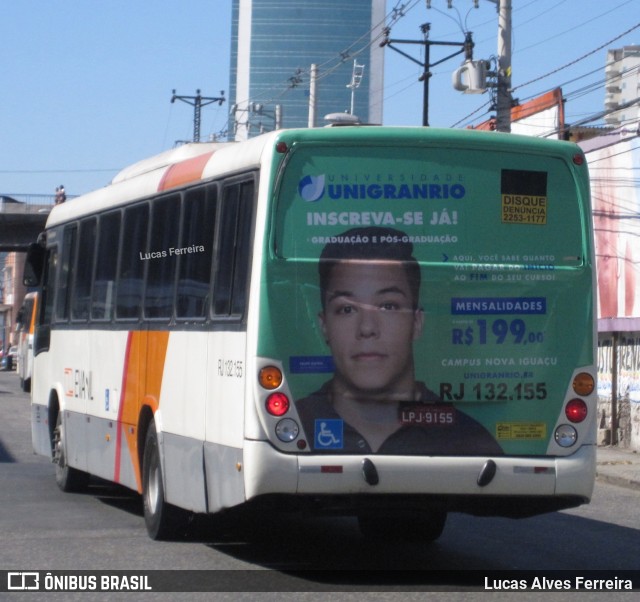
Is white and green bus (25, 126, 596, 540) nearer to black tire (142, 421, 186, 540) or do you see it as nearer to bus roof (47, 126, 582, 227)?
bus roof (47, 126, 582, 227)

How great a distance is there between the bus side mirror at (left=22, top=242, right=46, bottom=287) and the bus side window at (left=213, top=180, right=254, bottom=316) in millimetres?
6311

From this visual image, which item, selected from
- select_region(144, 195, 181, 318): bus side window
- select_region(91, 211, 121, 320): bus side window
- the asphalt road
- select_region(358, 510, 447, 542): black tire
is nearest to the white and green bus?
the asphalt road

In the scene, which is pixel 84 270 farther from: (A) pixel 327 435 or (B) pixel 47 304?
(A) pixel 327 435

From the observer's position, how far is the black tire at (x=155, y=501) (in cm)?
1094

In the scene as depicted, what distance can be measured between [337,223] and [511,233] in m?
1.23

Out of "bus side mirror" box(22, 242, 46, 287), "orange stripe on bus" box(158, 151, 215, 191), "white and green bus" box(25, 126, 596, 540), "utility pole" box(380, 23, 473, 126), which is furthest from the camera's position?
"utility pole" box(380, 23, 473, 126)

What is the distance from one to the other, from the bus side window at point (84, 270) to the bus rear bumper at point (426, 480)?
5.32 meters

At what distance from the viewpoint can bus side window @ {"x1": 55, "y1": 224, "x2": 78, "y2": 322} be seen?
14.5m

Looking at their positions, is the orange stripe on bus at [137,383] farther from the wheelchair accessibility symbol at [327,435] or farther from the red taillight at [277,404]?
the wheelchair accessibility symbol at [327,435]

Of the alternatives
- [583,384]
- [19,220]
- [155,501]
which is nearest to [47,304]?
[155,501]

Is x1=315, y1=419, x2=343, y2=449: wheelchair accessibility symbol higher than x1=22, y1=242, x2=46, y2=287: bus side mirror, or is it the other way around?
x1=22, y1=242, x2=46, y2=287: bus side mirror

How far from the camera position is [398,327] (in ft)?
29.8

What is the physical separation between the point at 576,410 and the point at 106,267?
5393 mm
